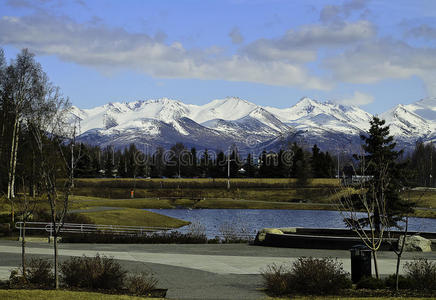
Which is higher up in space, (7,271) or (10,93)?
(10,93)

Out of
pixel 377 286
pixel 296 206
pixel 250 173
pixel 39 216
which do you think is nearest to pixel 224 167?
pixel 250 173

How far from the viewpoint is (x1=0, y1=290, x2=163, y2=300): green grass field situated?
15.9 metres

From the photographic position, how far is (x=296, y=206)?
104m

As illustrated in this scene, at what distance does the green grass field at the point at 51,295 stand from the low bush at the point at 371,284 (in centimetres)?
714

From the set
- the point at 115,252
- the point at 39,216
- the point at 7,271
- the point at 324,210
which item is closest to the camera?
the point at 7,271

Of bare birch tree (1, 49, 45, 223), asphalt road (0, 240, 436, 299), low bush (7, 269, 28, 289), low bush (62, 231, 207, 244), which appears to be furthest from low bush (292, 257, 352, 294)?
bare birch tree (1, 49, 45, 223)

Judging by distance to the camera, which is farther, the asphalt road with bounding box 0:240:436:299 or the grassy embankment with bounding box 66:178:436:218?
the grassy embankment with bounding box 66:178:436:218

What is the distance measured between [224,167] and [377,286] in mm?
140008

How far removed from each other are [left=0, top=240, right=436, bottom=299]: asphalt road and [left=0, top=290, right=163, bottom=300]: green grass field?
2111mm

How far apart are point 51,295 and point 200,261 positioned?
10.2 meters

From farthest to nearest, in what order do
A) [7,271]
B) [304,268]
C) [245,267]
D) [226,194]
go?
[226,194] < [245,267] < [7,271] < [304,268]

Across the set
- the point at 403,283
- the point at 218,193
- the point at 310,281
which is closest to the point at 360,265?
the point at 403,283

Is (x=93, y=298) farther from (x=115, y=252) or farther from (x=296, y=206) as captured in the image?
(x=296, y=206)

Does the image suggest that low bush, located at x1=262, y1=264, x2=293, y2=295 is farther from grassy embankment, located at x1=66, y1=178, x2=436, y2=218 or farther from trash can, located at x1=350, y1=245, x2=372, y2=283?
grassy embankment, located at x1=66, y1=178, x2=436, y2=218
